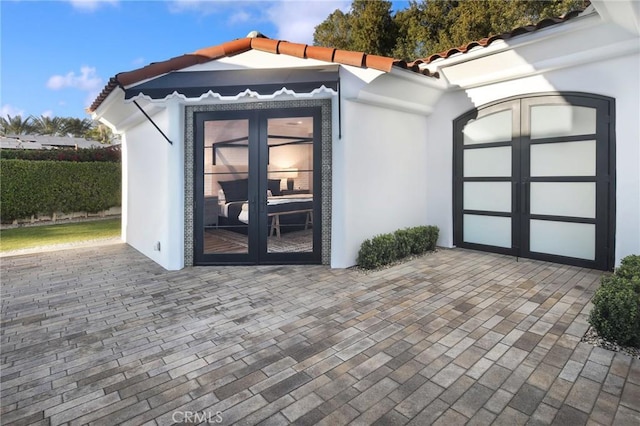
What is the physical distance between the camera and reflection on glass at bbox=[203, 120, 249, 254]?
9969 millimetres

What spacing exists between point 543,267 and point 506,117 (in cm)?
468

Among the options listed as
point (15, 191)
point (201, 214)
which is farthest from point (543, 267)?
point (15, 191)

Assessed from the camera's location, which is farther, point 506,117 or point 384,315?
point 506,117

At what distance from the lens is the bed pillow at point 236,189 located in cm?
998

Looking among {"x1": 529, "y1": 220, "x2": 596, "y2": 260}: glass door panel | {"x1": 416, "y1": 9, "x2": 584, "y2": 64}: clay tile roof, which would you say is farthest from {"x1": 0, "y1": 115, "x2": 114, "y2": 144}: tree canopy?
{"x1": 529, "y1": 220, "x2": 596, "y2": 260}: glass door panel

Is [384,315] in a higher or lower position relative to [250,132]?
lower

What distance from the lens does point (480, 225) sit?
1166 cm

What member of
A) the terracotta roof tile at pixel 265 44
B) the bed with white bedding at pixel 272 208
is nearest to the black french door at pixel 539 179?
the bed with white bedding at pixel 272 208

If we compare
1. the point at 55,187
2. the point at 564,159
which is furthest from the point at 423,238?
the point at 55,187

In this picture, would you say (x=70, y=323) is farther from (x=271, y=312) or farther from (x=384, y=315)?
(x=384, y=315)

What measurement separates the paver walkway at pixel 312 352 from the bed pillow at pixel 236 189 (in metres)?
2.33

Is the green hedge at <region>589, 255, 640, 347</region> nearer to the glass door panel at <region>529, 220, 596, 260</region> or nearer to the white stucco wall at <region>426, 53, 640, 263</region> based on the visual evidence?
the white stucco wall at <region>426, 53, 640, 263</region>

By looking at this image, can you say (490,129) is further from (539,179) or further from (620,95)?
(620,95)

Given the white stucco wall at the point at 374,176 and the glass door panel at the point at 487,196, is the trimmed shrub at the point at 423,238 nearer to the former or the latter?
the white stucco wall at the point at 374,176
